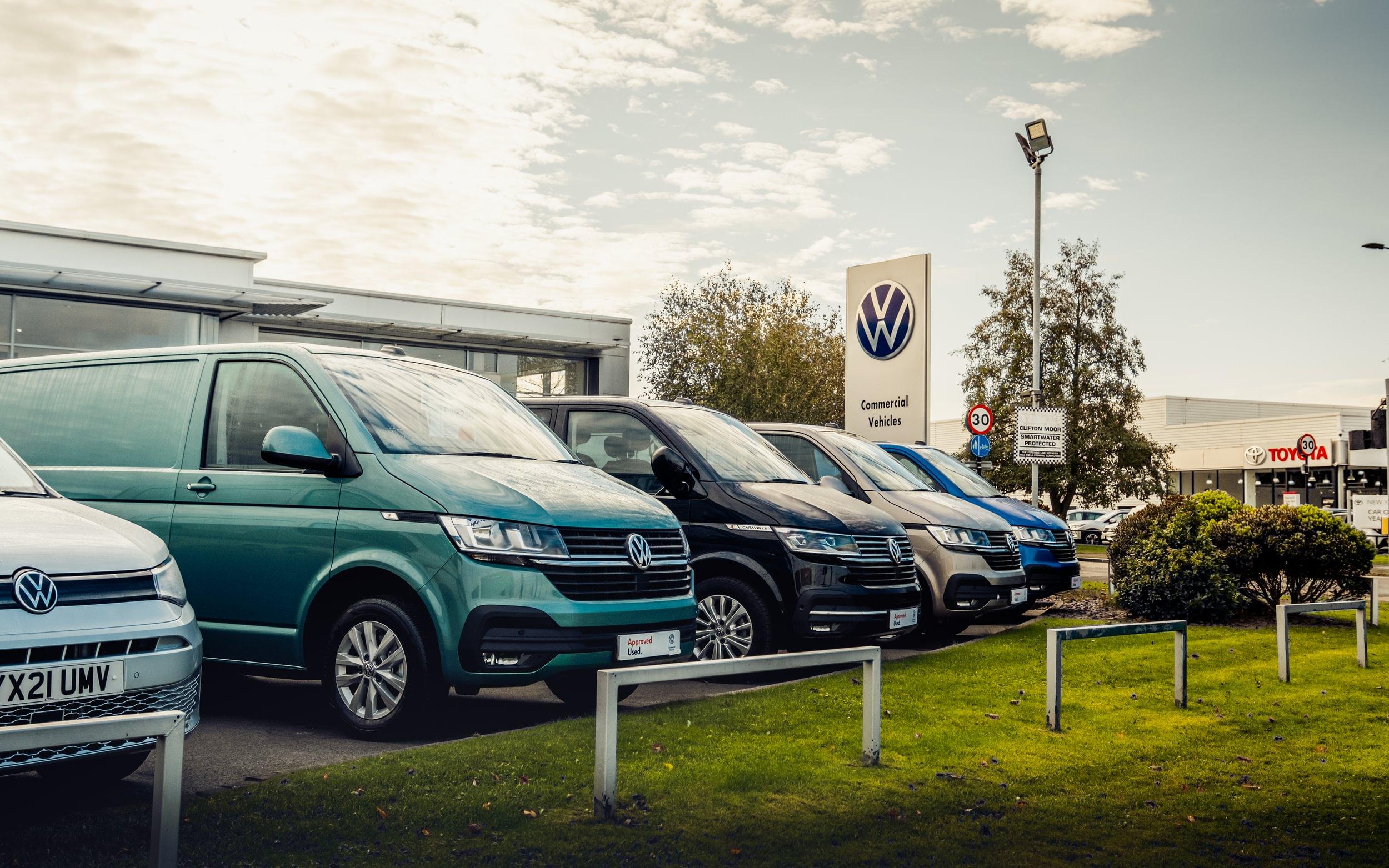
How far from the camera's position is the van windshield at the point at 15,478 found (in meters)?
5.75

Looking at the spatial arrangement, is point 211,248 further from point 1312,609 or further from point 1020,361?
point 1020,361

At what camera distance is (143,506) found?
7438mm

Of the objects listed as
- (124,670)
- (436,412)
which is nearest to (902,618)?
(436,412)

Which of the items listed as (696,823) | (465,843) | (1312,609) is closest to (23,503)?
(465,843)

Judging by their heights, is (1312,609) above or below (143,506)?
below

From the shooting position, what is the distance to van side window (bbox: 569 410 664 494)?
9.30 m

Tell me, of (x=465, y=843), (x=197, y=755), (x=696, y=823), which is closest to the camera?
(x=465, y=843)

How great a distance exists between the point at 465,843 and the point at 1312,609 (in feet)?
25.5

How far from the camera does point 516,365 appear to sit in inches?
1257

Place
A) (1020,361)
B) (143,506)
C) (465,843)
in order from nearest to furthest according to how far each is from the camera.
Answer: (465,843) < (143,506) < (1020,361)

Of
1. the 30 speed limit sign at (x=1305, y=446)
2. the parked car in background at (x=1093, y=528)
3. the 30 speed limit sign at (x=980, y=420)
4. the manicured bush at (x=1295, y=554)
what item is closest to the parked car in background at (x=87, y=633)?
the manicured bush at (x=1295, y=554)

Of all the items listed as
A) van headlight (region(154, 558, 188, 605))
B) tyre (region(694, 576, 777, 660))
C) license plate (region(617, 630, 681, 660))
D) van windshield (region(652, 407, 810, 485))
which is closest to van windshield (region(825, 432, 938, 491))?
van windshield (region(652, 407, 810, 485))

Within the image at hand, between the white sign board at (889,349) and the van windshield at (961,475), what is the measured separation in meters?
1.81

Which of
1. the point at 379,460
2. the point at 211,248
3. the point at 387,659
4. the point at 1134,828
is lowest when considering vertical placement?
the point at 1134,828
